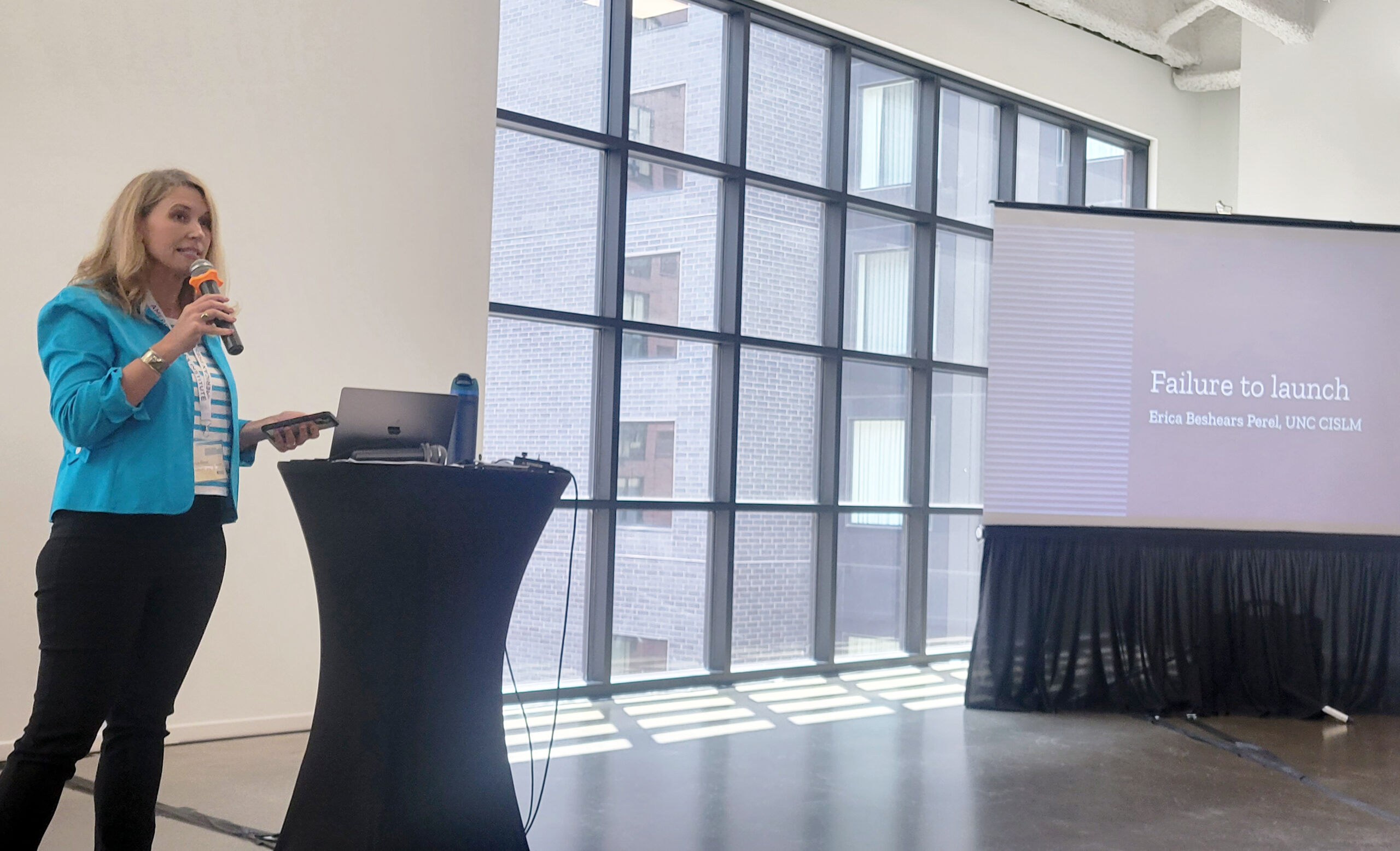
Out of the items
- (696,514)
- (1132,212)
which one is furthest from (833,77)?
(696,514)

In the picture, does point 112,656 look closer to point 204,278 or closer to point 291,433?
point 291,433

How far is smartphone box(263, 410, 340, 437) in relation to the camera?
2.09 metres

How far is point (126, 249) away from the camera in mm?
2068

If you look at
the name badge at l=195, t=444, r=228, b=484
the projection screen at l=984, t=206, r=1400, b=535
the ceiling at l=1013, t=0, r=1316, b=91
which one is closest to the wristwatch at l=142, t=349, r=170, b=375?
the name badge at l=195, t=444, r=228, b=484

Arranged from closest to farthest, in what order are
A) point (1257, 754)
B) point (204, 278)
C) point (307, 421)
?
point (204, 278) → point (307, 421) → point (1257, 754)

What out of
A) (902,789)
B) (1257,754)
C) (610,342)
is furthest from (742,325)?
(1257,754)

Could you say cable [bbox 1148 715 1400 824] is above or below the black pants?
below

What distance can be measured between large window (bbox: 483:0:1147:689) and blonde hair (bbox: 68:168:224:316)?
9.10 feet

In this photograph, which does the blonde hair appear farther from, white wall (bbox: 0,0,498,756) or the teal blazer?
white wall (bbox: 0,0,498,756)

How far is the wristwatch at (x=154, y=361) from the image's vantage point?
193 cm

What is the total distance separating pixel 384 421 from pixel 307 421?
0.50ft

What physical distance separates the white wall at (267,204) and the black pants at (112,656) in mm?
1881

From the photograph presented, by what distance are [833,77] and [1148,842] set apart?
4252mm

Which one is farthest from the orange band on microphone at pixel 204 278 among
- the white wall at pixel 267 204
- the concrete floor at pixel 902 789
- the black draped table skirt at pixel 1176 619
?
the black draped table skirt at pixel 1176 619
